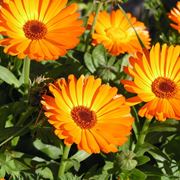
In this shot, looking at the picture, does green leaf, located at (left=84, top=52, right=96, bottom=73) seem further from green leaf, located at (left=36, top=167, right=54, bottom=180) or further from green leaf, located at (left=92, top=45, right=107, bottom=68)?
green leaf, located at (left=36, top=167, right=54, bottom=180)

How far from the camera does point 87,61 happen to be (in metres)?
2.21

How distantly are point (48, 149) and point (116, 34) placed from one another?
727 mm

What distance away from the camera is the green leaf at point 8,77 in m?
2.01

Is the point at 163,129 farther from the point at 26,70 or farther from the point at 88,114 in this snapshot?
the point at 26,70

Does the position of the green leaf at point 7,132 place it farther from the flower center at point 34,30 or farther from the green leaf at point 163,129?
the green leaf at point 163,129

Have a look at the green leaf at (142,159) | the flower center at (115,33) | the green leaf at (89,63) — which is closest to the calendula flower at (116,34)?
the flower center at (115,33)

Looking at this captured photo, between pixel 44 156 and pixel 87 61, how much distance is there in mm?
438

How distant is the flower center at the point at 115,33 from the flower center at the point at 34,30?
428mm

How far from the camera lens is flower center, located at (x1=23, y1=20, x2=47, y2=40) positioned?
1.97m

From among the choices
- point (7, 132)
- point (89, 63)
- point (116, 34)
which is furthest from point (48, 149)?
point (116, 34)

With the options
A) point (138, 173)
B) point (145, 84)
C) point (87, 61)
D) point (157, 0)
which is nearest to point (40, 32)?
point (87, 61)

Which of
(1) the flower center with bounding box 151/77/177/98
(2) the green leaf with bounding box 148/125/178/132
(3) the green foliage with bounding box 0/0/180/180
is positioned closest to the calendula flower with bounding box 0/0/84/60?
(3) the green foliage with bounding box 0/0/180/180

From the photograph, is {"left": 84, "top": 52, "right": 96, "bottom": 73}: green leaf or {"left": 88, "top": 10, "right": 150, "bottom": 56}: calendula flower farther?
{"left": 88, "top": 10, "right": 150, "bottom": 56}: calendula flower

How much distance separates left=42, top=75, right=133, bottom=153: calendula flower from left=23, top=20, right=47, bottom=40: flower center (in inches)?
12.1
